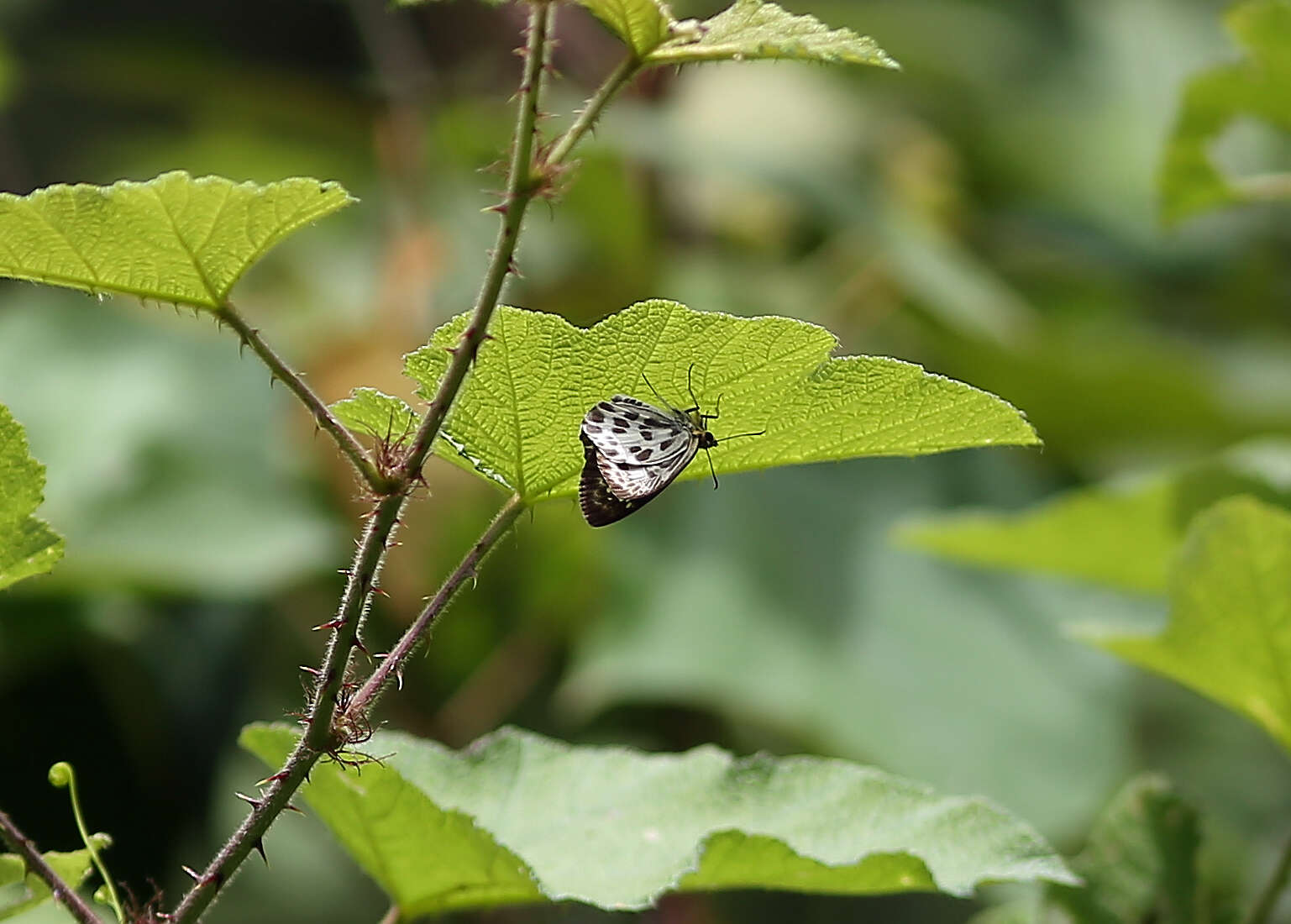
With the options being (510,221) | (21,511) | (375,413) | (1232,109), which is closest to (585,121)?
(510,221)

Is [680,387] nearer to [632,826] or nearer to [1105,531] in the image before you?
[632,826]

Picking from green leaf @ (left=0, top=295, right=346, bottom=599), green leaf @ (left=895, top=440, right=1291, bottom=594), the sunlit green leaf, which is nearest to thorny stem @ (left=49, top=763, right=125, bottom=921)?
the sunlit green leaf

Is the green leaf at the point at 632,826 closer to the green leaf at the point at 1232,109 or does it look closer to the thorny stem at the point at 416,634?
the thorny stem at the point at 416,634

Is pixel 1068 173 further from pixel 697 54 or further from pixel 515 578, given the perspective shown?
pixel 697 54

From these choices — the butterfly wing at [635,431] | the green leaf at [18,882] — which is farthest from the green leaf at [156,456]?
the butterfly wing at [635,431]

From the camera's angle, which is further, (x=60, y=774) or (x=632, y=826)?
(x=632, y=826)

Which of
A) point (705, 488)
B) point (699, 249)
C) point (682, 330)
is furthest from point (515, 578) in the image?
point (682, 330)

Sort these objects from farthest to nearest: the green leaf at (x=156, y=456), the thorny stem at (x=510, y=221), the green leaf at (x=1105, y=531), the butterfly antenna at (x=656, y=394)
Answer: the green leaf at (x=156, y=456) < the green leaf at (x=1105, y=531) < the butterfly antenna at (x=656, y=394) < the thorny stem at (x=510, y=221)
